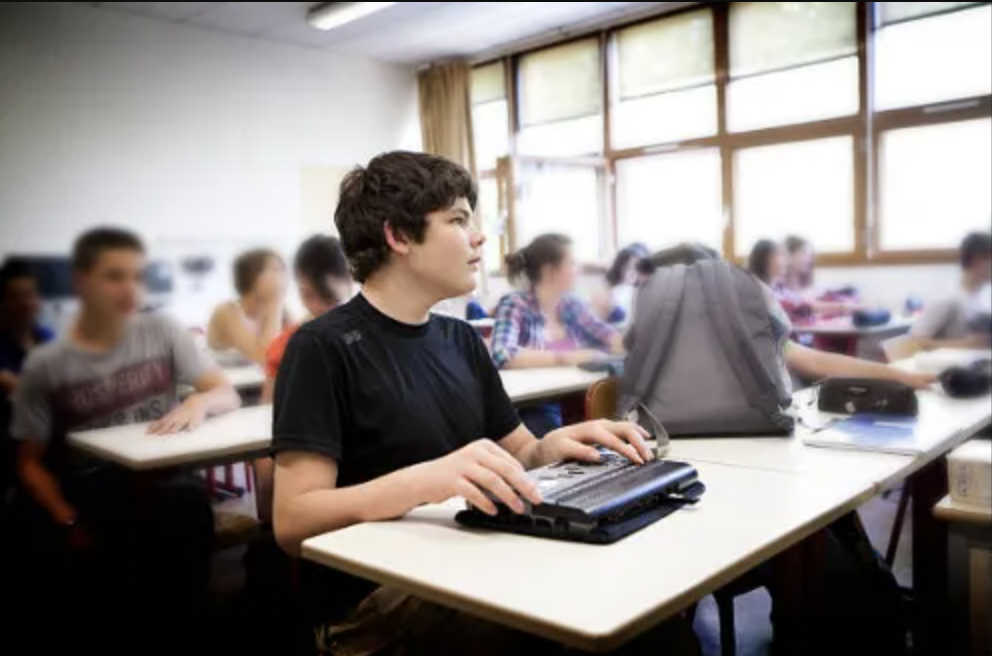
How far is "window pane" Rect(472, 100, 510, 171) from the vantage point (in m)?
1.92

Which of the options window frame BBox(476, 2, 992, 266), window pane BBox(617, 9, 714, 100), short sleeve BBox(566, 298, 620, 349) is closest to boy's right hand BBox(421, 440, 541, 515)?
window frame BBox(476, 2, 992, 266)

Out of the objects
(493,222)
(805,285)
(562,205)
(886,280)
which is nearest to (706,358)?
(493,222)

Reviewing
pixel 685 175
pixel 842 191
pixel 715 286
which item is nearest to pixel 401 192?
pixel 715 286

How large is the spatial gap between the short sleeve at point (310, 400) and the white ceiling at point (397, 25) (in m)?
0.49

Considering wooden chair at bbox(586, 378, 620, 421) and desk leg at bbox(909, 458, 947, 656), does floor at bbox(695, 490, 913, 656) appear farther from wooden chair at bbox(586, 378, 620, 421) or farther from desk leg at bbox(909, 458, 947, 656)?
wooden chair at bbox(586, 378, 620, 421)

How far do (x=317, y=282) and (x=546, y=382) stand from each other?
1.31 meters

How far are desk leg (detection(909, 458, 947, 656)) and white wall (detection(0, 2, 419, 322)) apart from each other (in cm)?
145

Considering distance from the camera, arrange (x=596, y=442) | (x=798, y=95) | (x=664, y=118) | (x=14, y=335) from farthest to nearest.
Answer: (x=798, y=95) < (x=664, y=118) < (x=596, y=442) < (x=14, y=335)

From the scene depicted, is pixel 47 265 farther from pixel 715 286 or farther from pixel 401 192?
pixel 715 286

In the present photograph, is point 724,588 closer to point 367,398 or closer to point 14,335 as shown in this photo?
point 367,398

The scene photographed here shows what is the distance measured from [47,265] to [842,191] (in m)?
3.35

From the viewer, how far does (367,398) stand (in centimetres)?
123

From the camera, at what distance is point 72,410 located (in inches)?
43.1

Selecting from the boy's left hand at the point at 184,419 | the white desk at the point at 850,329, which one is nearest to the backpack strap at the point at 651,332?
the boy's left hand at the point at 184,419
